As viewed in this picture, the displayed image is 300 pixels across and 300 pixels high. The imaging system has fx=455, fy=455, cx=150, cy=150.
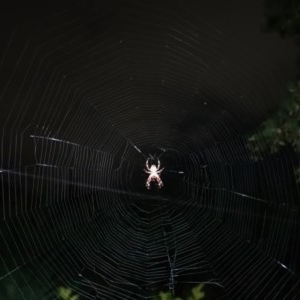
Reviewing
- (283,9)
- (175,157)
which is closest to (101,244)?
(175,157)

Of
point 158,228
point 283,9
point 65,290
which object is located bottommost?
point 65,290

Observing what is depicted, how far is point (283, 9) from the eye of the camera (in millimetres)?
4656

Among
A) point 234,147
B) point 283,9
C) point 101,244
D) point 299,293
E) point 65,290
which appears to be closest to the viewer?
point 65,290

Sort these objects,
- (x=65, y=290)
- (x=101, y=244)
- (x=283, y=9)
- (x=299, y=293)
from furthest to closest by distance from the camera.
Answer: (x=299, y=293) < (x=101, y=244) < (x=283, y=9) < (x=65, y=290)

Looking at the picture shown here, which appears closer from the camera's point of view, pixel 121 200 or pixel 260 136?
pixel 260 136

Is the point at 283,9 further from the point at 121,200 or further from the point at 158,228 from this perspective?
the point at 158,228

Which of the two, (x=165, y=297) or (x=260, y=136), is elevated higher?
(x=260, y=136)

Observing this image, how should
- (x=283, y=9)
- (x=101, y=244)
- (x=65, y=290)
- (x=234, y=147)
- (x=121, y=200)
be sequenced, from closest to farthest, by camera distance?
(x=65, y=290) → (x=283, y=9) → (x=234, y=147) → (x=101, y=244) → (x=121, y=200)

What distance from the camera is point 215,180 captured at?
591cm

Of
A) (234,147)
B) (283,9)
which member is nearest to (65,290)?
(234,147)

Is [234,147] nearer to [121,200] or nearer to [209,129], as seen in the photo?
[209,129]

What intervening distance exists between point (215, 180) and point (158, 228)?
2638mm

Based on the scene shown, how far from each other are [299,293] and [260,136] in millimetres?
4471

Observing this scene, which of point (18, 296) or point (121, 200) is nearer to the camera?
point (18, 296)
